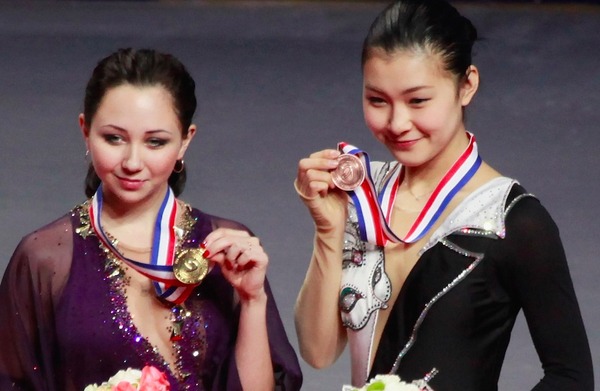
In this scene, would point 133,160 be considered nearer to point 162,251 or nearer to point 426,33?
point 162,251

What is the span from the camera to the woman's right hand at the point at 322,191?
280 cm

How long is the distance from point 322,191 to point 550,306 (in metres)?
0.51

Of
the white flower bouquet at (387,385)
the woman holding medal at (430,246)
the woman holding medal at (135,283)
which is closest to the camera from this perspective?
the white flower bouquet at (387,385)

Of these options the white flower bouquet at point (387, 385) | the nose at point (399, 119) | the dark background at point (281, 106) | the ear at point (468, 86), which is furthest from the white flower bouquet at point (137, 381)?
the dark background at point (281, 106)

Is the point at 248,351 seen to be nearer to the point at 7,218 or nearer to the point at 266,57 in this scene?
the point at 7,218

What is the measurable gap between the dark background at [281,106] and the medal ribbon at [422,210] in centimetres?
167

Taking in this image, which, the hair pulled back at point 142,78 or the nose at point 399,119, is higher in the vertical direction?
the hair pulled back at point 142,78

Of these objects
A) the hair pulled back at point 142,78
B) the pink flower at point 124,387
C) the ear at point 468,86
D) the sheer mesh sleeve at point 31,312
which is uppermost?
the hair pulled back at point 142,78

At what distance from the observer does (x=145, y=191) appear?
9.31 feet

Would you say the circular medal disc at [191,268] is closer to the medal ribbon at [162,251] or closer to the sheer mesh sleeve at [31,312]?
the medal ribbon at [162,251]

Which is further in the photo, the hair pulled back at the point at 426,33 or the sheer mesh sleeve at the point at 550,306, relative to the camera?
the hair pulled back at the point at 426,33

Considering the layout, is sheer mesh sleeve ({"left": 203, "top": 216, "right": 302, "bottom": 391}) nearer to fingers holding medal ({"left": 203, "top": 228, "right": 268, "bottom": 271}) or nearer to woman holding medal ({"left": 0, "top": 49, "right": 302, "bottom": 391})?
woman holding medal ({"left": 0, "top": 49, "right": 302, "bottom": 391})

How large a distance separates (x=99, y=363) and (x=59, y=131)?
13.6 feet

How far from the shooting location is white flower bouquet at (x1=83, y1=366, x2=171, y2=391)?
2.64 m
